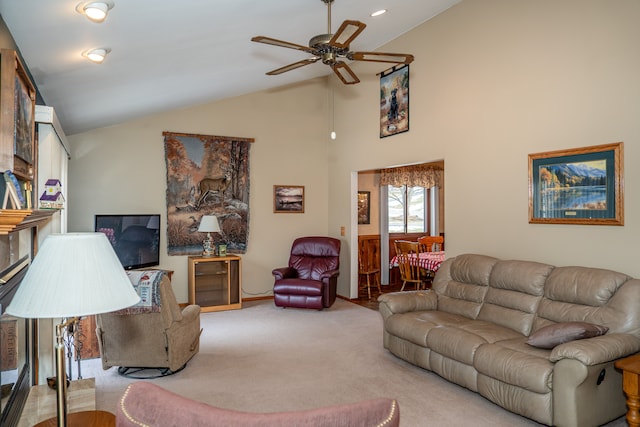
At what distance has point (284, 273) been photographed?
6.37m

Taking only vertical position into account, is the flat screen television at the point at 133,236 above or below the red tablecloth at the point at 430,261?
above

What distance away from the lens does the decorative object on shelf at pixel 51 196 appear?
284 cm

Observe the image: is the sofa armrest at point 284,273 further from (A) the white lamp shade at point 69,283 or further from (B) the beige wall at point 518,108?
(A) the white lamp shade at point 69,283

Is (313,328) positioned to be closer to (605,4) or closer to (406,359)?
(406,359)

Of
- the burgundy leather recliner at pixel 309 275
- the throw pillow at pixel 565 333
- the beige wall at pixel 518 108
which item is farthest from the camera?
the burgundy leather recliner at pixel 309 275

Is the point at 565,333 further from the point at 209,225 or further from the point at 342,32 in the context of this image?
the point at 209,225

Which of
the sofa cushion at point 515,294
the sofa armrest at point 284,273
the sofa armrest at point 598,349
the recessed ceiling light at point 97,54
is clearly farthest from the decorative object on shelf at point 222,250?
the sofa armrest at point 598,349

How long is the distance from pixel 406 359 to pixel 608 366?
166 cm

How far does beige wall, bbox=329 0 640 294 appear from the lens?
338 centimetres

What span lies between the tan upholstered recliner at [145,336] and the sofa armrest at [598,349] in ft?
9.65

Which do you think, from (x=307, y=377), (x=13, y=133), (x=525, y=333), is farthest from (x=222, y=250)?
(x=13, y=133)

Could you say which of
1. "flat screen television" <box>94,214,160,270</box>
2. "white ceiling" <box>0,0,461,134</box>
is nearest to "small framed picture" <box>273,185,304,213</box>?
"white ceiling" <box>0,0,461,134</box>

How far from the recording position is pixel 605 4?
3.46 m

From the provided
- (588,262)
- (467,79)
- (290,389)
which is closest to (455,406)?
(290,389)
